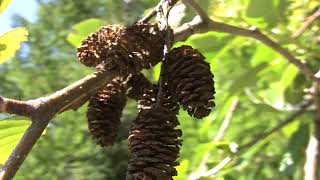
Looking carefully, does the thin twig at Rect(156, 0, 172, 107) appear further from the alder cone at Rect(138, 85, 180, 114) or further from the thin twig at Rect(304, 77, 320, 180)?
the thin twig at Rect(304, 77, 320, 180)

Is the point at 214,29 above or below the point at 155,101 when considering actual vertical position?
above

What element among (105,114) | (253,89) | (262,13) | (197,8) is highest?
(253,89)

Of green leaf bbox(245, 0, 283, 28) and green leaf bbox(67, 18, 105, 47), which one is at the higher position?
green leaf bbox(245, 0, 283, 28)

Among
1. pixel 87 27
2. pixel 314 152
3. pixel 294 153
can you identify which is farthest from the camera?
pixel 294 153

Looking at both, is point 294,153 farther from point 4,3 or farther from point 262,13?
point 4,3

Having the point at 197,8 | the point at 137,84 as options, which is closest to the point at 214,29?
the point at 197,8

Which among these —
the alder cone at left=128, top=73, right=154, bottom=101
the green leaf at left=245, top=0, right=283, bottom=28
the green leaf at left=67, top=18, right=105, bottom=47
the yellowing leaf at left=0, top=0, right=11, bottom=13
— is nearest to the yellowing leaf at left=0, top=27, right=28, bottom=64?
the yellowing leaf at left=0, top=0, right=11, bottom=13

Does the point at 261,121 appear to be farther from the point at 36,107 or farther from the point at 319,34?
the point at 36,107

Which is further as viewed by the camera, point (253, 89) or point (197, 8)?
point (253, 89)
